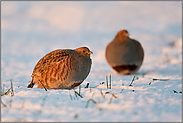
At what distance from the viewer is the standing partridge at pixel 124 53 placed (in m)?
4.45

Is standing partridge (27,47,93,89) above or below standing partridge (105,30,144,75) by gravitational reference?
below

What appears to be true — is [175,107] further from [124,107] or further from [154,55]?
[154,55]

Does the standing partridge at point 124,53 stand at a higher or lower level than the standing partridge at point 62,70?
→ higher

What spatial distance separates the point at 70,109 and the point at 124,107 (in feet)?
1.66

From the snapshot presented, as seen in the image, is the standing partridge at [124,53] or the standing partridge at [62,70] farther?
the standing partridge at [124,53]

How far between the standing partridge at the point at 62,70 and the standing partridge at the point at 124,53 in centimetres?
166

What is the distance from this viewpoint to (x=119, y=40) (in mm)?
4516

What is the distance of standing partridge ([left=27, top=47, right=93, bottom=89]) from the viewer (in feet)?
9.13

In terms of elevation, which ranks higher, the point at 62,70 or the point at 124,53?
the point at 124,53

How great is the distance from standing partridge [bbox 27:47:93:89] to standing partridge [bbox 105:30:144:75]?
5.44 feet

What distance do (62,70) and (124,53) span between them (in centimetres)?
197

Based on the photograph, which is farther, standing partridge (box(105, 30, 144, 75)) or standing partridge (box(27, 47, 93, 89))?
standing partridge (box(105, 30, 144, 75))

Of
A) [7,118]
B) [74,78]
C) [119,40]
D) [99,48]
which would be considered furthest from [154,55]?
[7,118]

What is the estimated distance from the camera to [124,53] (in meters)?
4.45
